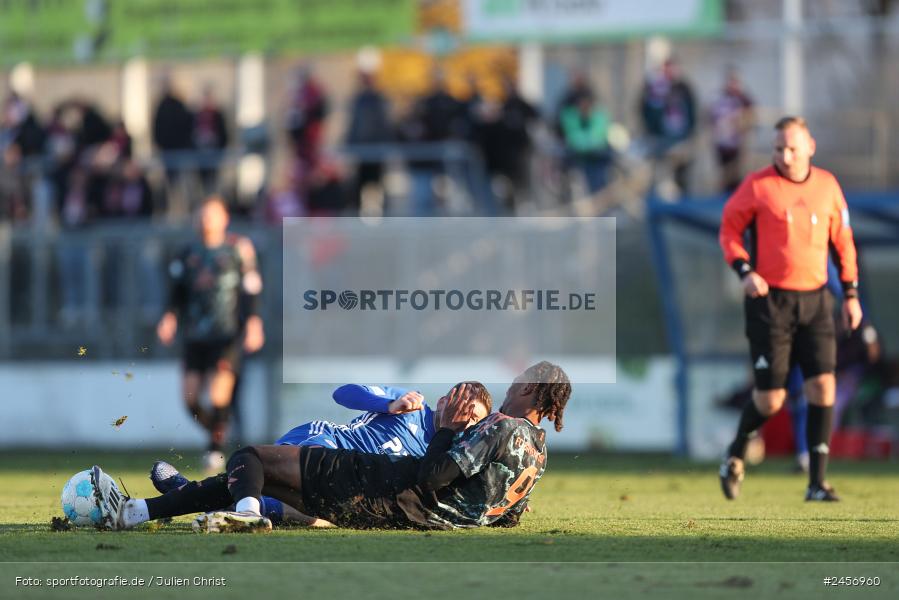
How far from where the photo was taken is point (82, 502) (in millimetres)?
8047

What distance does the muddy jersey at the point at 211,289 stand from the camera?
13648 millimetres

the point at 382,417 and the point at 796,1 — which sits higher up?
the point at 796,1

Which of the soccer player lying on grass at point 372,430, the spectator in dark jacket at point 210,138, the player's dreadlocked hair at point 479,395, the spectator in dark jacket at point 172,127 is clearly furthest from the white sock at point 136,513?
the spectator in dark jacket at point 172,127

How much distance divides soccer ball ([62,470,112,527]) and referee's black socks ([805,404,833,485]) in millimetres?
4625

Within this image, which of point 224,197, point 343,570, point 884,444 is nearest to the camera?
point 343,570

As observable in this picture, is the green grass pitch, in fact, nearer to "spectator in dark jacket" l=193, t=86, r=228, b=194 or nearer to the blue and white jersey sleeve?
the blue and white jersey sleeve

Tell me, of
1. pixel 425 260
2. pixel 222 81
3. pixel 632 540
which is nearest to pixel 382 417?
pixel 632 540

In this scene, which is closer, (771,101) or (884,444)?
(884,444)

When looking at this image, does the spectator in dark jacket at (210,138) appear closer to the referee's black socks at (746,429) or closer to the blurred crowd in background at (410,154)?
the blurred crowd in background at (410,154)

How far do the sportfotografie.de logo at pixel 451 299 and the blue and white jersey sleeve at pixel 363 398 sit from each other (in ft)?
12.5

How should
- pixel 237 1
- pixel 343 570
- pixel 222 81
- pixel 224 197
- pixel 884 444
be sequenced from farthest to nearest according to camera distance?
pixel 222 81, pixel 237 1, pixel 224 197, pixel 884 444, pixel 343 570

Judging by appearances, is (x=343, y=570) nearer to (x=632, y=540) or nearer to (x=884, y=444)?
(x=632, y=540)

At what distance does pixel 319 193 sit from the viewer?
1973 cm

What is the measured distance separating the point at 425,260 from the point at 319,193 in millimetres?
2148
